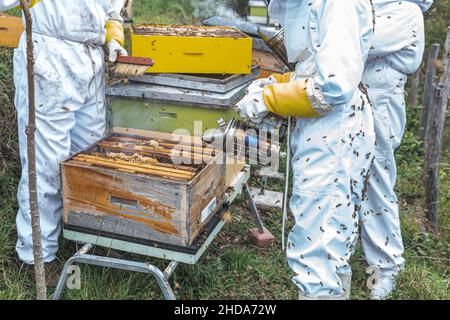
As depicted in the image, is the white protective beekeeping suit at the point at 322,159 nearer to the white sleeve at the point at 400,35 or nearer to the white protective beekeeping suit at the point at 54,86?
the white sleeve at the point at 400,35

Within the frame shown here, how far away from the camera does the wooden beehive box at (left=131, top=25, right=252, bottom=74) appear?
294 centimetres

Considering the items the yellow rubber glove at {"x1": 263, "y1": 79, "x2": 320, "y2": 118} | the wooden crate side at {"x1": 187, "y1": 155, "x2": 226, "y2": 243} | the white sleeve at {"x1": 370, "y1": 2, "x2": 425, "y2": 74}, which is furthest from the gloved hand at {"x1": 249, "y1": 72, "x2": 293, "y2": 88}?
the white sleeve at {"x1": 370, "y1": 2, "x2": 425, "y2": 74}

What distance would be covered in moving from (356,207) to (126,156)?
1.08 meters

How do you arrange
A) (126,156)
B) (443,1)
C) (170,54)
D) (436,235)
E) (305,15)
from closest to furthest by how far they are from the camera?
(305,15), (126,156), (170,54), (436,235), (443,1)

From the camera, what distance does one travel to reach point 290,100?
205 cm

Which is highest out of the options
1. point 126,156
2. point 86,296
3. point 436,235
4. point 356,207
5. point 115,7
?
point 115,7

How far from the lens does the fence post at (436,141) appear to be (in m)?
3.94

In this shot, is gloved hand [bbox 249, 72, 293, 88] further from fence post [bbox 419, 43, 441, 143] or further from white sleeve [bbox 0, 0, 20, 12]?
fence post [bbox 419, 43, 441, 143]

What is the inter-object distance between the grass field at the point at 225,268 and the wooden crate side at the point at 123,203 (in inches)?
15.6

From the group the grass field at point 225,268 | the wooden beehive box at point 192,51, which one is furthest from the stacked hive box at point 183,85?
the grass field at point 225,268

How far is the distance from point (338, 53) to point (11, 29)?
5.38 ft
